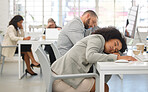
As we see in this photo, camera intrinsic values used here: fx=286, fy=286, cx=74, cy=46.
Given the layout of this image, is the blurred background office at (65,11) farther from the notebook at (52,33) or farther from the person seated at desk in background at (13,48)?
the notebook at (52,33)

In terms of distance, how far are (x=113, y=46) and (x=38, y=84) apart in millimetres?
2724

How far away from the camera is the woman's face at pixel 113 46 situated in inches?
90.1

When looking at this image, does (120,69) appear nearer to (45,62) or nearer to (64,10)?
(45,62)

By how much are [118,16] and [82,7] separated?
3.31ft

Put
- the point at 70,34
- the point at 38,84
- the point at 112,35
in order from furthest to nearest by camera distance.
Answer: the point at 38,84, the point at 70,34, the point at 112,35

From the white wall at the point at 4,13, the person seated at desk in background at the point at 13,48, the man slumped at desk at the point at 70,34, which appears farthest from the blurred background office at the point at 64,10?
the man slumped at desk at the point at 70,34

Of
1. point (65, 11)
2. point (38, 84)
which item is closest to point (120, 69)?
point (38, 84)

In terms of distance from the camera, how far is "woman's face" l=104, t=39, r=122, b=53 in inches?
90.1

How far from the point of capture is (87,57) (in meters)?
2.21

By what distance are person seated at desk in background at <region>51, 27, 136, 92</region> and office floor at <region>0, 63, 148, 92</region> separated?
79.6 inches

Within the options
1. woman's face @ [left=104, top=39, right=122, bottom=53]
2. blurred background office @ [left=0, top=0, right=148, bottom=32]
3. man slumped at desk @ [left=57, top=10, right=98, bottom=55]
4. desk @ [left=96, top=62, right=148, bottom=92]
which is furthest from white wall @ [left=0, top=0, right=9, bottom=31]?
desk @ [left=96, top=62, right=148, bottom=92]

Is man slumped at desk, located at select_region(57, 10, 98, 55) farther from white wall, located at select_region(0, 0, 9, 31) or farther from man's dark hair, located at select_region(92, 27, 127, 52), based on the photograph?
white wall, located at select_region(0, 0, 9, 31)

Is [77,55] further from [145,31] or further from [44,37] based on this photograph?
[145,31]

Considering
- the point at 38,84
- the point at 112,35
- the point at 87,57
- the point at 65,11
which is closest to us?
the point at 87,57
